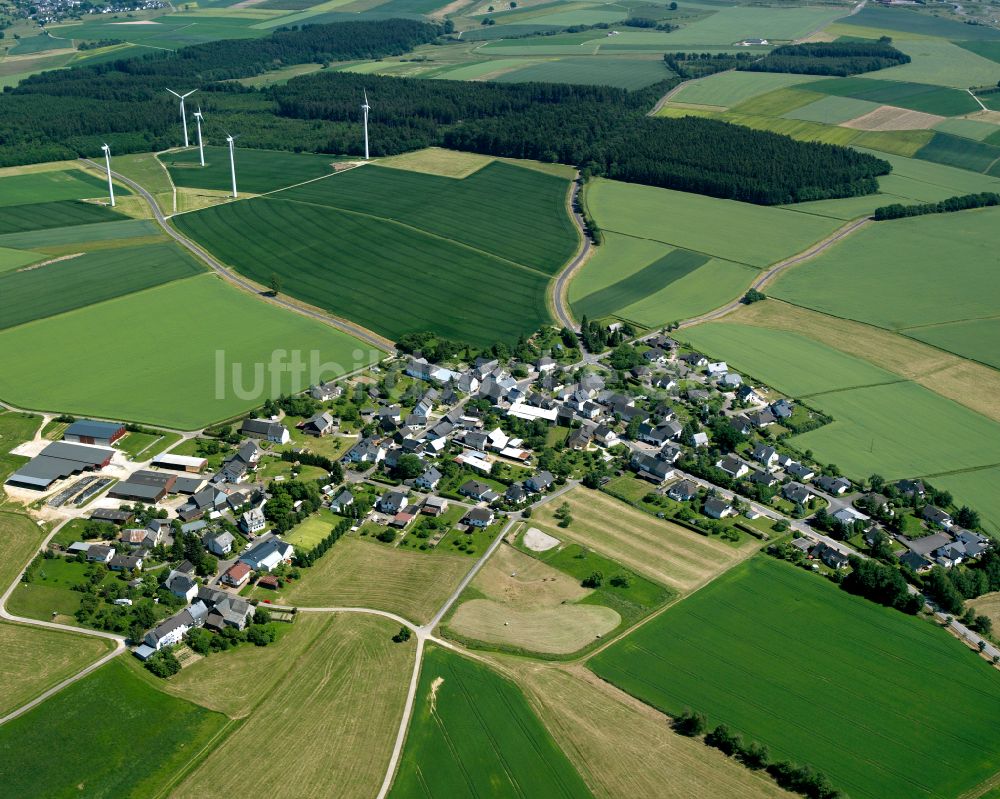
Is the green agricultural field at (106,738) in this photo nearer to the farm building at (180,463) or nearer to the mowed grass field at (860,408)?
the farm building at (180,463)

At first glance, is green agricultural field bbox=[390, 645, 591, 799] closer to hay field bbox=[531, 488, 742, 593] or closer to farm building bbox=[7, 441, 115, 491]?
hay field bbox=[531, 488, 742, 593]

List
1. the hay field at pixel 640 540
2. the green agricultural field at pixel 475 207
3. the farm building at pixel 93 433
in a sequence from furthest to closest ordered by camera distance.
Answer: the green agricultural field at pixel 475 207
the farm building at pixel 93 433
the hay field at pixel 640 540

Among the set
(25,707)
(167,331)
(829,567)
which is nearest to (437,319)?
(167,331)

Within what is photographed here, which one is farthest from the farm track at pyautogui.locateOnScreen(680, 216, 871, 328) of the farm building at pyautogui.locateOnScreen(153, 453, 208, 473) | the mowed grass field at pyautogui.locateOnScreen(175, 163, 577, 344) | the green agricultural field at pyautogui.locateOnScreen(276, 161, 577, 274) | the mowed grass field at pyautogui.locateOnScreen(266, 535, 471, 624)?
the farm building at pyautogui.locateOnScreen(153, 453, 208, 473)

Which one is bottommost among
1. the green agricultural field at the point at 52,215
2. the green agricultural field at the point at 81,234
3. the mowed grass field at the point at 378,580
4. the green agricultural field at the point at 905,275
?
the mowed grass field at the point at 378,580

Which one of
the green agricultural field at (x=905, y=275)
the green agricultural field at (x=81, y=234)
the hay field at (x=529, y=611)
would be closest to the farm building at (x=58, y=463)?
the hay field at (x=529, y=611)

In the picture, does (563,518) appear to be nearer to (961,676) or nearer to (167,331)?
(961,676)

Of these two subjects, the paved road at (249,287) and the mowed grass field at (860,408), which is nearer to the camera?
the mowed grass field at (860,408)

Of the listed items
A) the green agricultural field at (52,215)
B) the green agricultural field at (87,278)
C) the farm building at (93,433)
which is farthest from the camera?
the green agricultural field at (52,215)
